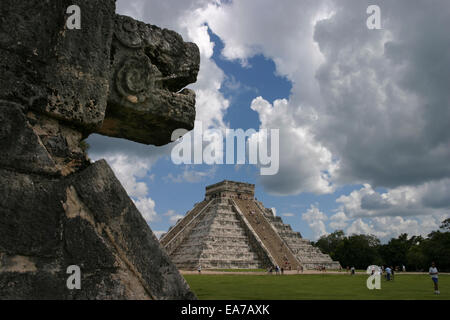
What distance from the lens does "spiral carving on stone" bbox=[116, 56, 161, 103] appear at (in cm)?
267

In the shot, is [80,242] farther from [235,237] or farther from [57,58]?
[235,237]

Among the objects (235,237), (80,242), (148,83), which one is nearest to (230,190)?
(235,237)

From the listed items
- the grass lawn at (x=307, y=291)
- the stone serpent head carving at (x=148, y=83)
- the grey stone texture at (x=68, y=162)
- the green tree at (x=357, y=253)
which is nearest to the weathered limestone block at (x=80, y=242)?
the grey stone texture at (x=68, y=162)

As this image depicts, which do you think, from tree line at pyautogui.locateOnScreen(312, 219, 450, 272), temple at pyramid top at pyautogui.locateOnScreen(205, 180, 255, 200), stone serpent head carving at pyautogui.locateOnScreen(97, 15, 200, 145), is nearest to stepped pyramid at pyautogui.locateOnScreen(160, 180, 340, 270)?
temple at pyramid top at pyautogui.locateOnScreen(205, 180, 255, 200)

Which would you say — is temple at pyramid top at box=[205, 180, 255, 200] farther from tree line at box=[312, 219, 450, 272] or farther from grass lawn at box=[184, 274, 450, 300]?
grass lawn at box=[184, 274, 450, 300]

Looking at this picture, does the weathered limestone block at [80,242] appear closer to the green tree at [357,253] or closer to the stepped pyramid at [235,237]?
the stepped pyramid at [235,237]

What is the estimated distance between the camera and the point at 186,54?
3.10m

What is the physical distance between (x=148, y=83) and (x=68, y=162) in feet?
2.68

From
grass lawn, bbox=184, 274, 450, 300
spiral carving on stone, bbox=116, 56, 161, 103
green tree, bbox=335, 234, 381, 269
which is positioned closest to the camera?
spiral carving on stone, bbox=116, 56, 161, 103

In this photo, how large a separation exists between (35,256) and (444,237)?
190 ft

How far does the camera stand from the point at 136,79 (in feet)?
8.91

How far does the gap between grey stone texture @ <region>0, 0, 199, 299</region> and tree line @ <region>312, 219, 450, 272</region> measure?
55999 millimetres
